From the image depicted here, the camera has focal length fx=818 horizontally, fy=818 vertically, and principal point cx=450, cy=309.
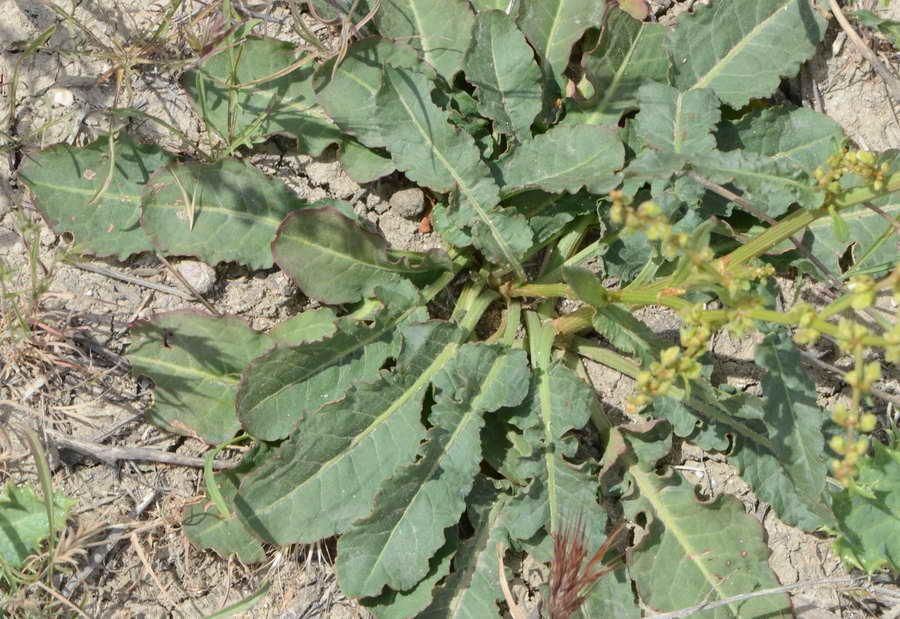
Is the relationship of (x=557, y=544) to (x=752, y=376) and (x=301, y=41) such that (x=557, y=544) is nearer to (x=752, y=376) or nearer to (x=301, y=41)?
(x=752, y=376)

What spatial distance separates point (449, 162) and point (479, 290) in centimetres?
54

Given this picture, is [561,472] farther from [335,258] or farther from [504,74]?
[504,74]

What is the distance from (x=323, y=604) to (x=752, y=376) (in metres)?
1.96

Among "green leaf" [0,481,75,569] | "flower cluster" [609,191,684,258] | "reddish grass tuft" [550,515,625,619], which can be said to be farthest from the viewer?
"green leaf" [0,481,75,569]

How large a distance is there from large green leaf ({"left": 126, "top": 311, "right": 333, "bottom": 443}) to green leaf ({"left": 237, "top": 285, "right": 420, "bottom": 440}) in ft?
0.58

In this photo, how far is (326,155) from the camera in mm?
3305

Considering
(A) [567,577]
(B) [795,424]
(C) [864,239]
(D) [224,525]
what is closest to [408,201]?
(D) [224,525]

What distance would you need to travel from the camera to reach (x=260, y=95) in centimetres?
316

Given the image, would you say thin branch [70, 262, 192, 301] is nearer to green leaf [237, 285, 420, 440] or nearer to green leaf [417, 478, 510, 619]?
green leaf [237, 285, 420, 440]

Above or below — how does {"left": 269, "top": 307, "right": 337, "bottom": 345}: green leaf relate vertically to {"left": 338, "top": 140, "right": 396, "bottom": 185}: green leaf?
below

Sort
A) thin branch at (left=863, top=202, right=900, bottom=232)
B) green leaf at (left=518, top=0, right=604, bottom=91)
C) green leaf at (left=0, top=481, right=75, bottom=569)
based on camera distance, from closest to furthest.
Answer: thin branch at (left=863, top=202, right=900, bottom=232), green leaf at (left=0, top=481, right=75, bottom=569), green leaf at (left=518, top=0, right=604, bottom=91)

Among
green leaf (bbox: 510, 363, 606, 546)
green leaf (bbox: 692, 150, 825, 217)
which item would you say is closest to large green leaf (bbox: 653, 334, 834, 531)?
green leaf (bbox: 510, 363, 606, 546)

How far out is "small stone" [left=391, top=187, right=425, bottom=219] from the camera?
10.8ft

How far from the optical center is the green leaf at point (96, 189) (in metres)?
2.99
